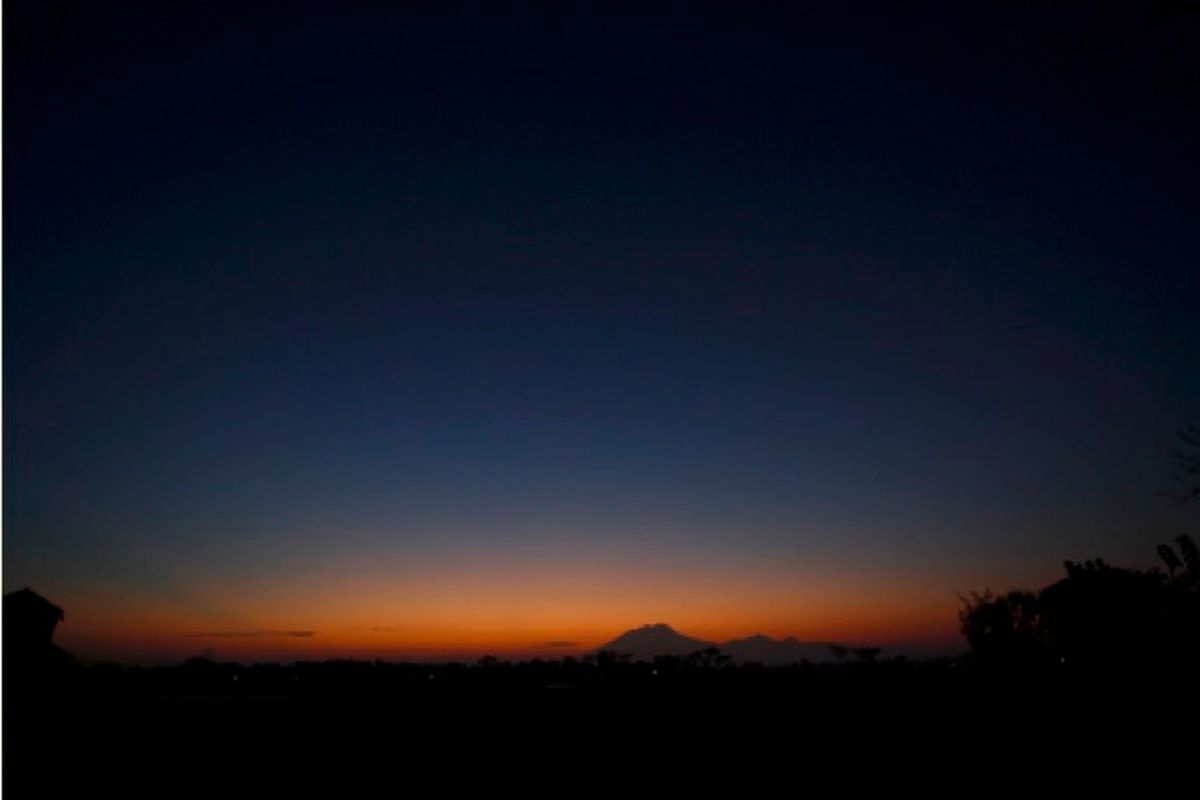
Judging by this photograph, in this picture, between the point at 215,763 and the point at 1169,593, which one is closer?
the point at 215,763

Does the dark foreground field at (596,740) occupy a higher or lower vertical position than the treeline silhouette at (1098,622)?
lower

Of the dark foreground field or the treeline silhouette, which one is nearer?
the dark foreground field

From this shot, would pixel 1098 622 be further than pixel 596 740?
Yes

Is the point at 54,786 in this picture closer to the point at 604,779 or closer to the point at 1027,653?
the point at 604,779

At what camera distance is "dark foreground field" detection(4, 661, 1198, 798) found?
9406 mm

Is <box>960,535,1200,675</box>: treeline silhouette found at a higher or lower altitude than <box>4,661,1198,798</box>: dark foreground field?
higher

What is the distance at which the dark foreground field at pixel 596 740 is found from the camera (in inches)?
370

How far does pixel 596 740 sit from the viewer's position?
1133 cm

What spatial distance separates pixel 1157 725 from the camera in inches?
432

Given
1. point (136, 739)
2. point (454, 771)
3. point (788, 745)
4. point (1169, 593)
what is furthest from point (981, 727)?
point (1169, 593)

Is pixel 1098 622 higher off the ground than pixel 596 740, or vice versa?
pixel 1098 622

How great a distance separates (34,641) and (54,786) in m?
20.9

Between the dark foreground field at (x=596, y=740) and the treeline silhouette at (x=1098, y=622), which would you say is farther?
the treeline silhouette at (x=1098, y=622)

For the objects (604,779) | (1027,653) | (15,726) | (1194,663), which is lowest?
(604,779)
